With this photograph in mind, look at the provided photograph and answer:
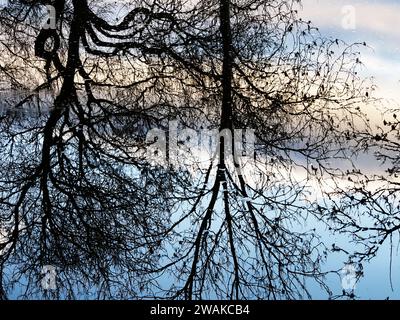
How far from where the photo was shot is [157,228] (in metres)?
3.13

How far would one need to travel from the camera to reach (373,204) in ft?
10.9

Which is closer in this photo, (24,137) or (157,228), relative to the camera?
(157,228)

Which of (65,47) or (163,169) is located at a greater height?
(65,47)

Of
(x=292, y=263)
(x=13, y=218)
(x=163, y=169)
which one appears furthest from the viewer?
(x=163, y=169)

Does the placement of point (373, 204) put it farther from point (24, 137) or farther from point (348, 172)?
point (24, 137)

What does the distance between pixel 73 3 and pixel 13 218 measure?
97.2 inches

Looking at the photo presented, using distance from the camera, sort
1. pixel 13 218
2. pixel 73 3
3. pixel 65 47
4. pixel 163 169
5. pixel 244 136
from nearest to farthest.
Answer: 1. pixel 13 218
2. pixel 163 169
3. pixel 244 136
4. pixel 65 47
5. pixel 73 3

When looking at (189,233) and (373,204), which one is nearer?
(189,233)
